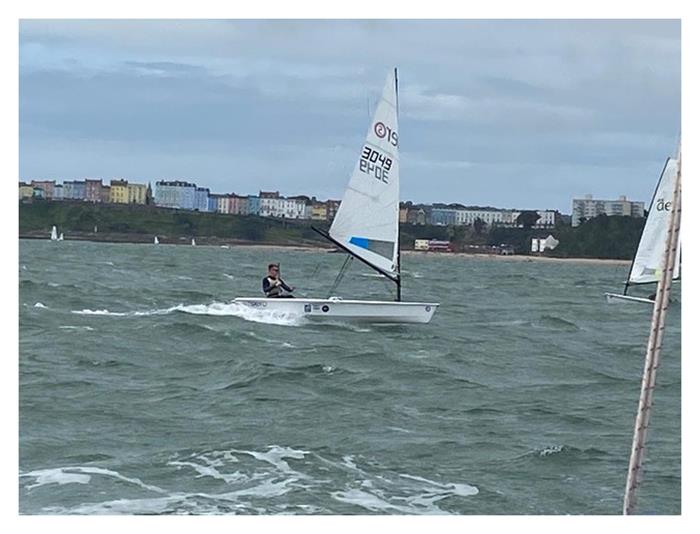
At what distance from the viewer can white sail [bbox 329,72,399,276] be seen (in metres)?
18.7

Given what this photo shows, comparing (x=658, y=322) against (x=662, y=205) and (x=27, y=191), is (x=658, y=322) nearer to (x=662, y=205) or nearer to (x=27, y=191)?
(x=662, y=205)

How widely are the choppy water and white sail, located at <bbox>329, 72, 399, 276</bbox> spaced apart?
1131 mm

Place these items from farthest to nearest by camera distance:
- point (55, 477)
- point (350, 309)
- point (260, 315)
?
1. point (260, 315)
2. point (350, 309)
3. point (55, 477)

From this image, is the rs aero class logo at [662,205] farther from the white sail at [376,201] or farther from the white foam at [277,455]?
the white foam at [277,455]

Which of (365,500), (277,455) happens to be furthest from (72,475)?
(365,500)

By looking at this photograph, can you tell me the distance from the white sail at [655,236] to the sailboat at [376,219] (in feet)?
25.3

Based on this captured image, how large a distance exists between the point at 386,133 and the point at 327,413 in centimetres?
678

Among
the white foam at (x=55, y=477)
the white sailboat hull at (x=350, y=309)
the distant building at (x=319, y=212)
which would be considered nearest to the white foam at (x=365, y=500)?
the white foam at (x=55, y=477)

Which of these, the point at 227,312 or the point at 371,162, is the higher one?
the point at 371,162

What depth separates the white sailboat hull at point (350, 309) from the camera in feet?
59.8

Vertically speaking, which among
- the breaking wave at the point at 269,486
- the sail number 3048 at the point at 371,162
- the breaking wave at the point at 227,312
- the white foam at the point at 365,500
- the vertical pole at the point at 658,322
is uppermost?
the sail number 3048 at the point at 371,162

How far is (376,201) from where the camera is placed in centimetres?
1881

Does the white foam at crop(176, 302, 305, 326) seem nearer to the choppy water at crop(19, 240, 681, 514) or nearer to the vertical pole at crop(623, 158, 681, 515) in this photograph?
Answer: the choppy water at crop(19, 240, 681, 514)

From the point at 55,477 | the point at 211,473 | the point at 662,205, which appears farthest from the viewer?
the point at 662,205
